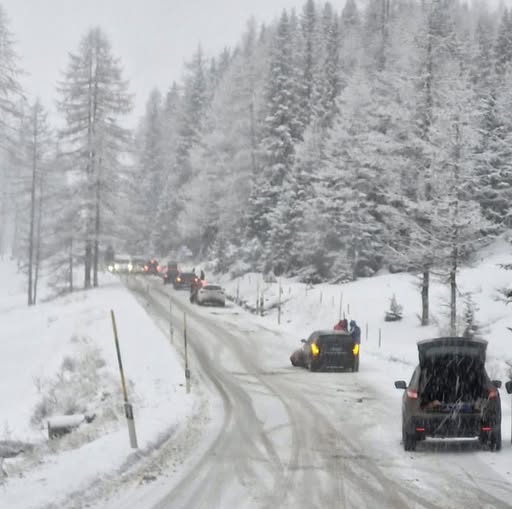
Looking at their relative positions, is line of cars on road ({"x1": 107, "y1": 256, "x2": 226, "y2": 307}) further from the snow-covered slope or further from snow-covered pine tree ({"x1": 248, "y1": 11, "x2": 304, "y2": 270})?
snow-covered pine tree ({"x1": 248, "y1": 11, "x2": 304, "y2": 270})

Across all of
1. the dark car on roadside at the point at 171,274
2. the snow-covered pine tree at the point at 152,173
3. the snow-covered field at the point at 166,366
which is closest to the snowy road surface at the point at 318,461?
the snow-covered field at the point at 166,366

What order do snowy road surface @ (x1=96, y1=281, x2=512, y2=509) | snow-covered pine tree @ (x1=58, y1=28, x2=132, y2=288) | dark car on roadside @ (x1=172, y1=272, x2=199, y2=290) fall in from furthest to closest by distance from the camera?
dark car on roadside @ (x1=172, y1=272, x2=199, y2=290)
snow-covered pine tree @ (x1=58, y1=28, x2=132, y2=288)
snowy road surface @ (x1=96, y1=281, x2=512, y2=509)

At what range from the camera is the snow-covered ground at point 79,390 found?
10.1 meters

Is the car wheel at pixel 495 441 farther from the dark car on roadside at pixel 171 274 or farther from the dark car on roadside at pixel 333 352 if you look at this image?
the dark car on roadside at pixel 171 274

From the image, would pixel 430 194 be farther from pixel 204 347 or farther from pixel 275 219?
pixel 275 219

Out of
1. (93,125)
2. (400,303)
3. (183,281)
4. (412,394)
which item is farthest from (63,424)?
(183,281)

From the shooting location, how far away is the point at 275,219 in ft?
157

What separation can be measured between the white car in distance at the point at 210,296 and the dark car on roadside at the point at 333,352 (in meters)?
20.6

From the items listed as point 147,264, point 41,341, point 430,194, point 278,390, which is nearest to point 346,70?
point 147,264

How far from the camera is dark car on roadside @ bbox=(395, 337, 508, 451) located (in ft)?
37.4

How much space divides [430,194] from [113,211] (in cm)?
2293

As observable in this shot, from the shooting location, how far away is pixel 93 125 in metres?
47.4

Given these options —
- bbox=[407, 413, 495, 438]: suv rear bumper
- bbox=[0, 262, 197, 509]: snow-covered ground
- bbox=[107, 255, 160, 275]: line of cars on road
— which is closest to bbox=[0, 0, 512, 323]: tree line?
bbox=[107, 255, 160, 275]: line of cars on road

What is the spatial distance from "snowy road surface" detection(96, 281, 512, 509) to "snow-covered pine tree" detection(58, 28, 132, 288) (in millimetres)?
28440
